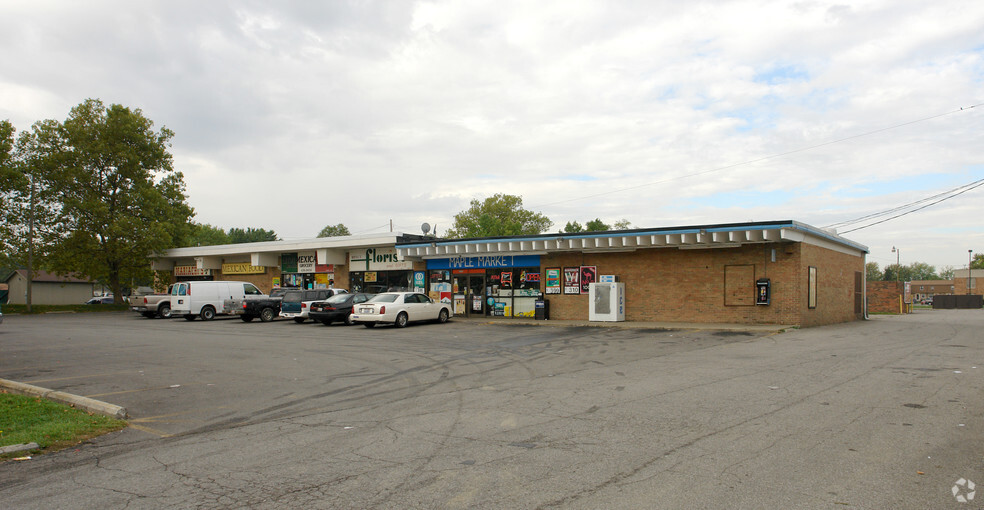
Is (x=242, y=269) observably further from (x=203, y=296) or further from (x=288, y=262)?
(x=203, y=296)

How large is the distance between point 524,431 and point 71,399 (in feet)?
22.8

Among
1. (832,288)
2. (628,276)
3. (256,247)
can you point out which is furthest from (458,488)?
(256,247)

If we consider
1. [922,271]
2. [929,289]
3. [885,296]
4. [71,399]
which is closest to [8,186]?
[71,399]

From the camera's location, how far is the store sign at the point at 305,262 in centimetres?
→ 3595

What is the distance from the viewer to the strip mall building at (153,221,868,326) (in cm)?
2155

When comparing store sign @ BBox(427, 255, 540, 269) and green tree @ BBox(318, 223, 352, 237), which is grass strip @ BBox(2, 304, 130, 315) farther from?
green tree @ BBox(318, 223, 352, 237)

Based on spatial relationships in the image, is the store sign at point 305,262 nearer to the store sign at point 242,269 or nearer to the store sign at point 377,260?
the store sign at point 377,260

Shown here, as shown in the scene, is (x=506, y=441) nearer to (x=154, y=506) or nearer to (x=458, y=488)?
(x=458, y=488)

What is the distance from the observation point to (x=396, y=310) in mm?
23469

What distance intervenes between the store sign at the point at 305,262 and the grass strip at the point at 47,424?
27.4 metres

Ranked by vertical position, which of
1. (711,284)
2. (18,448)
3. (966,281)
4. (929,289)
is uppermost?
(711,284)

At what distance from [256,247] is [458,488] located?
36.1m

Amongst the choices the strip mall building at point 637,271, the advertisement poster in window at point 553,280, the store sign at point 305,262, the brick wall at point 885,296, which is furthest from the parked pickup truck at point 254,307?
the brick wall at point 885,296

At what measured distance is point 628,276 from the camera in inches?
975
